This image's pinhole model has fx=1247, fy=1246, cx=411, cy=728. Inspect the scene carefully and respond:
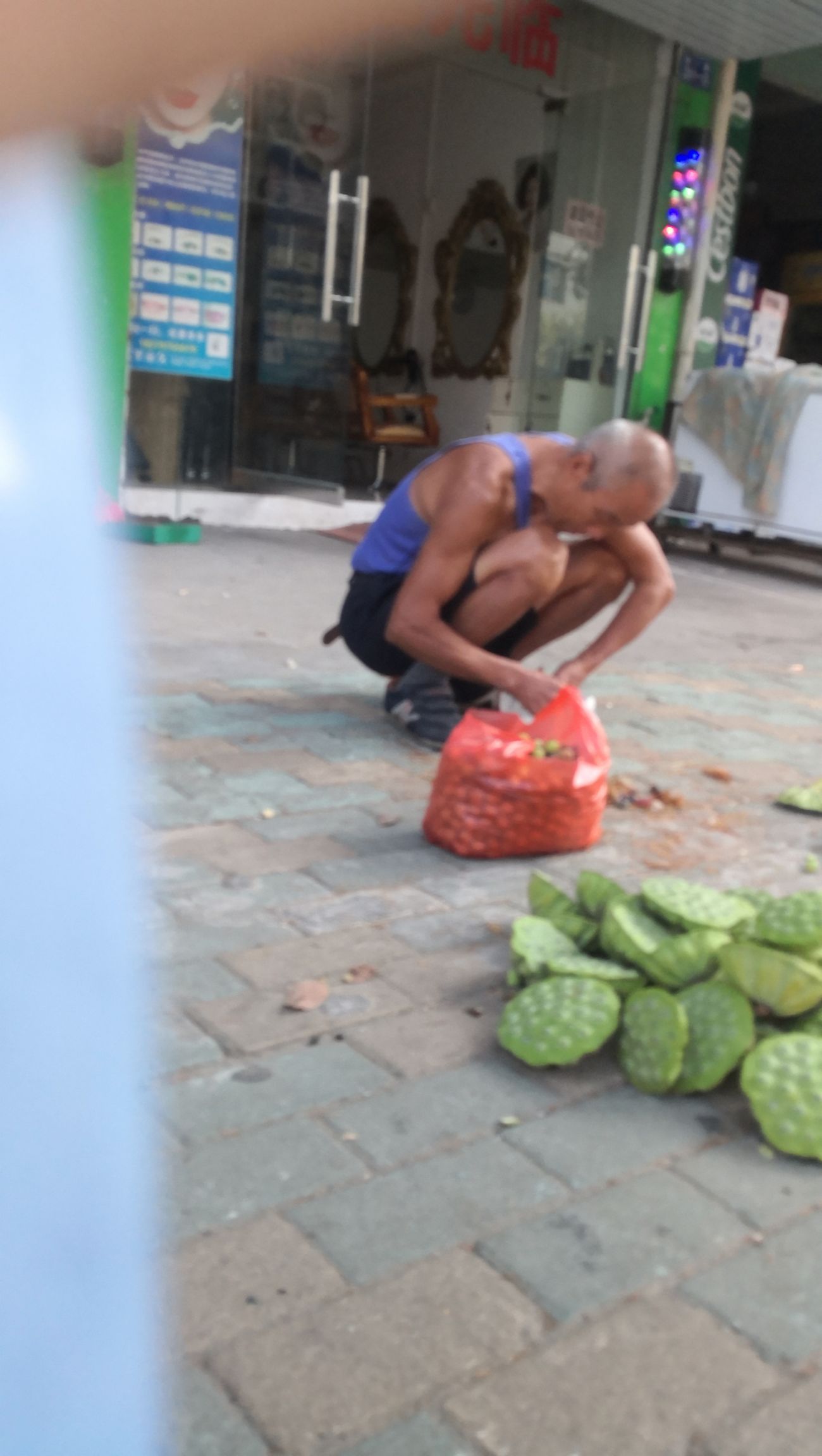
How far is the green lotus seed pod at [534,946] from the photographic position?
5.95 ft

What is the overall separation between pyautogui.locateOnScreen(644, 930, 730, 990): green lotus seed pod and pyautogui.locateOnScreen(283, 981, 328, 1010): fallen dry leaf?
468 millimetres

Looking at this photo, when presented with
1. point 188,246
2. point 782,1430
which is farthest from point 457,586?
point 188,246

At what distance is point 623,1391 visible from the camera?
1.11 meters

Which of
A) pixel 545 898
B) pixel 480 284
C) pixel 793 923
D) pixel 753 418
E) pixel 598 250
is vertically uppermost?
pixel 598 250

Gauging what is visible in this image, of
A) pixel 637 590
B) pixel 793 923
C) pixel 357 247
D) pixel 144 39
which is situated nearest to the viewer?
pixel 144 39

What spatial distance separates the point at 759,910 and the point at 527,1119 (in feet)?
1.84

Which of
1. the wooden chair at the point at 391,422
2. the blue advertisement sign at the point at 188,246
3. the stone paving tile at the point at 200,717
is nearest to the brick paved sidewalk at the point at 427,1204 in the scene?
the stone paving tile at the point at 200,717

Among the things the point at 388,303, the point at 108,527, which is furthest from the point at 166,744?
→ the point at 388,303

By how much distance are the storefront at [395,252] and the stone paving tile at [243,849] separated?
323 centimetres

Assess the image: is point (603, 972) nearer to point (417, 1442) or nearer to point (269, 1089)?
point (269, 1089)

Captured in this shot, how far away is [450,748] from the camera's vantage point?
94.0 inches

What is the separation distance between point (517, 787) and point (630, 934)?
0.63 metres

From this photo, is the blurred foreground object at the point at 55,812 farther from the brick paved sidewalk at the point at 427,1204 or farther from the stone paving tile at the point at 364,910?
the stone paving tile at the point at 364,910

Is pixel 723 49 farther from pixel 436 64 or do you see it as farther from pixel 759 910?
pixel 759 910
